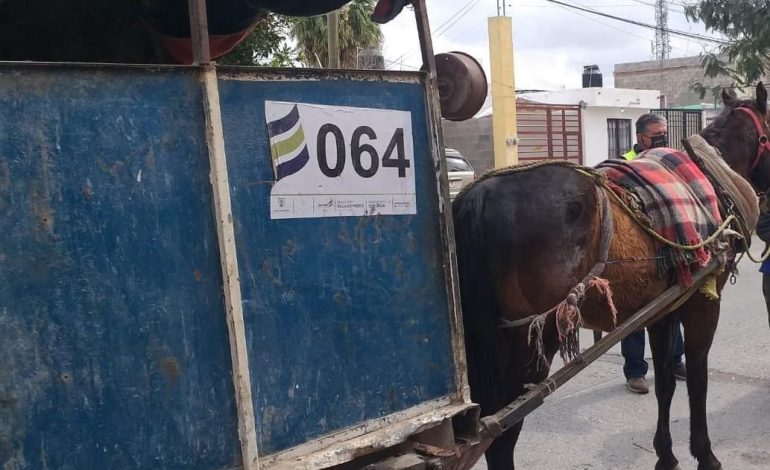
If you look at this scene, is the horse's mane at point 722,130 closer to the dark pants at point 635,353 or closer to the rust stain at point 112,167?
the dark pants at point 635,353

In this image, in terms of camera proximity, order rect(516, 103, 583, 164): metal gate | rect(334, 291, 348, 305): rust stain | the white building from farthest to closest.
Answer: the white building → rect(516, 103, 583, 164): metal gate → rect(334, 291, 348, 305): rust stain

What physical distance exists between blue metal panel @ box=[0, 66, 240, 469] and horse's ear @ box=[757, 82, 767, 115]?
3.29m

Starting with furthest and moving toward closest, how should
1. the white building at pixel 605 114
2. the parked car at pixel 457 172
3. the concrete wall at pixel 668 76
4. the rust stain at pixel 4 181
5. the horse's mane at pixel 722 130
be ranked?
the concrete wall at pixel 668 76 → the white building at pixel 605 114 → the parked car at pixel 457 172 → the horse's mane at pixel 722 130 → the rust stain at pixel 4 181

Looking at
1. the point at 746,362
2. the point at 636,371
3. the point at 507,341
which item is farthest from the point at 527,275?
the point at 746,362

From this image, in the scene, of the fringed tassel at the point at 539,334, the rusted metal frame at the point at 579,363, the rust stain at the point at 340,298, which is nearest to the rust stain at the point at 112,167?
the rust stain at the point at 340,298

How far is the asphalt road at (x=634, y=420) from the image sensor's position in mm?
3961

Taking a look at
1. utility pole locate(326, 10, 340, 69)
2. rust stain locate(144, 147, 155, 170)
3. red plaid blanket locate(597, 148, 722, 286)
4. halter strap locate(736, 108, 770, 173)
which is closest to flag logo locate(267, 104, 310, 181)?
rust stain locate(144, 147, 155, 170)

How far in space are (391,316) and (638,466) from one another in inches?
91.9

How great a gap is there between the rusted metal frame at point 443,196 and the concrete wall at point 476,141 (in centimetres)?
1614

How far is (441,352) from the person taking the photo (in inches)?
91.4

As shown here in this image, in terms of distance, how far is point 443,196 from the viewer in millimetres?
2268

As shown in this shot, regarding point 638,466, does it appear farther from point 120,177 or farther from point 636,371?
point 120,177

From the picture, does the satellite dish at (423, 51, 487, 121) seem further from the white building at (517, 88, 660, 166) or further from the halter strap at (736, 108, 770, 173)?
the white building at (517, 88, 660, 166)

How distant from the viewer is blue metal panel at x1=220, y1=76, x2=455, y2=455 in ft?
6.18
